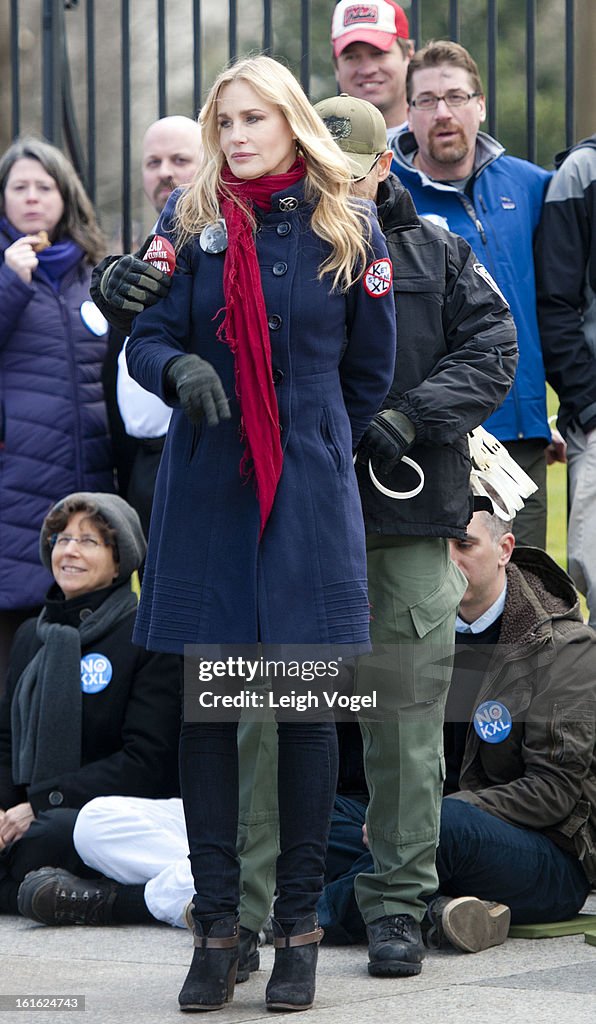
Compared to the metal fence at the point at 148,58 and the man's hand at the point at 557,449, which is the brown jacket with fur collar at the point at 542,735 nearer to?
the man's hand at the point at 557,449

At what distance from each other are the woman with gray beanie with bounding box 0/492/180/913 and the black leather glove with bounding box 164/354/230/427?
63.0 inches

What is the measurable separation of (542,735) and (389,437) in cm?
92

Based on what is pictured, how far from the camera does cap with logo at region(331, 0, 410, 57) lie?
5047 millimetres

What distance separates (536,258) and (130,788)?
198cm

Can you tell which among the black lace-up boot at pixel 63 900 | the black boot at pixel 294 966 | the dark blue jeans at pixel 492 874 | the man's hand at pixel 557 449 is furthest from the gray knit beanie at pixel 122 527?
the black boot at pixel 294 966

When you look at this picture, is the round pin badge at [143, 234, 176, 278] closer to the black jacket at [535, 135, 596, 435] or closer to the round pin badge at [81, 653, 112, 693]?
the round pin badge at [81, 653, 112, 693]

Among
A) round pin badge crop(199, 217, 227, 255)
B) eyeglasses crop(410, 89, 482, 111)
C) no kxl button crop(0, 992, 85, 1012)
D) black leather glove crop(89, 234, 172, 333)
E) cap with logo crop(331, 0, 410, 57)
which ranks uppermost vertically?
cap with logo crop(331, 0, 410, 57)

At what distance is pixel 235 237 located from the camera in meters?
3.04

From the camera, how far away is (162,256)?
3057 millimetres

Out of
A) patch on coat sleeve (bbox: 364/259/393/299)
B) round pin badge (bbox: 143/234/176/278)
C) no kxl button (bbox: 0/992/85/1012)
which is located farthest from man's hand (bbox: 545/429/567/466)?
no kxl button (bbox: 0/992/85/1012)

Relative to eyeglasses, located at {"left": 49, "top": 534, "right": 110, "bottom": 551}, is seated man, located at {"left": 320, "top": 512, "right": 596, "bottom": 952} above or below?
below

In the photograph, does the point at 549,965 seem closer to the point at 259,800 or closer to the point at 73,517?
the point at 259,800

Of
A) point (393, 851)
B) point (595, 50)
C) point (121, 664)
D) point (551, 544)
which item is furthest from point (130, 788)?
point (551, 544)

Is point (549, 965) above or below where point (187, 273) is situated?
below
